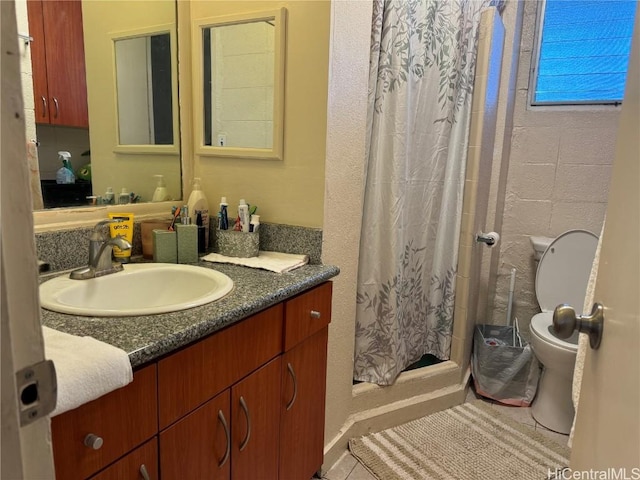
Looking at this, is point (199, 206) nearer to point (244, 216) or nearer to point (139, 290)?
point (244, 216)

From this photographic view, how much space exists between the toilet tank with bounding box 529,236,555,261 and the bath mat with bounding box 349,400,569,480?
85 centimetres

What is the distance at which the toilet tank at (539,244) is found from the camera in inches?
93.2

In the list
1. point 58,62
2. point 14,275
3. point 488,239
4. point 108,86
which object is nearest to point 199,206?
point 108,86

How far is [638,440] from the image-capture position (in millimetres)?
553

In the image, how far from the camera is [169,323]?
Answer: 0.94 m

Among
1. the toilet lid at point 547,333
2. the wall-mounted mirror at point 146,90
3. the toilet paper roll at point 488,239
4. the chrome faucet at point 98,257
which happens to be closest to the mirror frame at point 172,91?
the wall-mounted mirror at point 146,90

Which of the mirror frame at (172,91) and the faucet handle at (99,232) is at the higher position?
the mirror frame at (172,91)

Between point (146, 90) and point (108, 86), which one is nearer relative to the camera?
point (108, 86)

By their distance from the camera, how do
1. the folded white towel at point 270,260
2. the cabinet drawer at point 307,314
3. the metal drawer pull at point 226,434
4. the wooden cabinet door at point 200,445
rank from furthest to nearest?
the folded white towel at point 270,260 → the cabinet drawer at point 307,314 → the metal drawer pull at point 226,434 → the wooden cabinet door at point 200,445

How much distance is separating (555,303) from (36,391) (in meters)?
2.38

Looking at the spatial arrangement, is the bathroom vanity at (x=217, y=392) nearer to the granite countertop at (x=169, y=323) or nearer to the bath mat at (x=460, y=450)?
the granite countertop at (x=169, y=323)

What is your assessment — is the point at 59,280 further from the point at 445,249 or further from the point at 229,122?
the point at 445,249

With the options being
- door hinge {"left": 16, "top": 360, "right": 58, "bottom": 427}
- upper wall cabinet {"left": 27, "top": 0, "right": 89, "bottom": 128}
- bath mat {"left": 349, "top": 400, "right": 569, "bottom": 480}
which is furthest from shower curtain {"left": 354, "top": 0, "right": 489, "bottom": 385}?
door hinge {"left": 16, "top": 360, "right": 58, "bottom": 427}

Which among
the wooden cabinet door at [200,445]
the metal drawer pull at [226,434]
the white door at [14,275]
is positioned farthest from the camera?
the metal drawer pull at [226,434]
